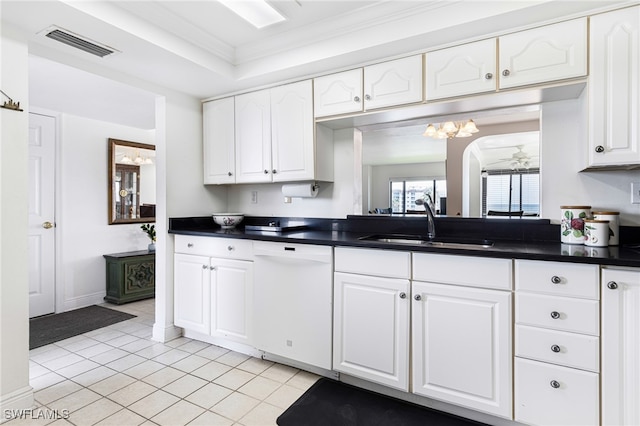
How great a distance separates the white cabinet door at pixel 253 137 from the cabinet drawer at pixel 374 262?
1.10m

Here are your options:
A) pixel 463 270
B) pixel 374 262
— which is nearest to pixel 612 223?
pixel 463 270

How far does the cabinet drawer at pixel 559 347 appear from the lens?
149 centimetres

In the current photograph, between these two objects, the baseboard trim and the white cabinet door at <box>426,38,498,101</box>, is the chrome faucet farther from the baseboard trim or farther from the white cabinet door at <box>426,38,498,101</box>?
the baseboard trim

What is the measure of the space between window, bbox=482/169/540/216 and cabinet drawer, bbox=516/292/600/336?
77cm

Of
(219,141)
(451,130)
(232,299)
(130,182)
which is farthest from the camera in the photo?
(130,182)

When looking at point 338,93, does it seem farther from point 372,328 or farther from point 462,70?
point 372,328

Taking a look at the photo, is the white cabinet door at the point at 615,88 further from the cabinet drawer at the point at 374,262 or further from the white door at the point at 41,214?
the white door at the point at 41,214

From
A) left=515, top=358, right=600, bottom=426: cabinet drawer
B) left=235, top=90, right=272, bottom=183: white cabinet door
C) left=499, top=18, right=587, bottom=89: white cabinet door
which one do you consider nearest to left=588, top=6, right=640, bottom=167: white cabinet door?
left=499, top=18, right=587, bottom=89: white cabinet door

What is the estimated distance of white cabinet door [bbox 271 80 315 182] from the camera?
2.60 meters

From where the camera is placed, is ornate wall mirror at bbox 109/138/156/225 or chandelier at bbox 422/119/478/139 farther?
ornate wall mirror at bbox 109/138/156/225

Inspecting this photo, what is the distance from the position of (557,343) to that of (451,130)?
1.47 m

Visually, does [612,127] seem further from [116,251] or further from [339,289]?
[116,251]

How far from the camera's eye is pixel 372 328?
78.2 inches

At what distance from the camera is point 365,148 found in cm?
278
